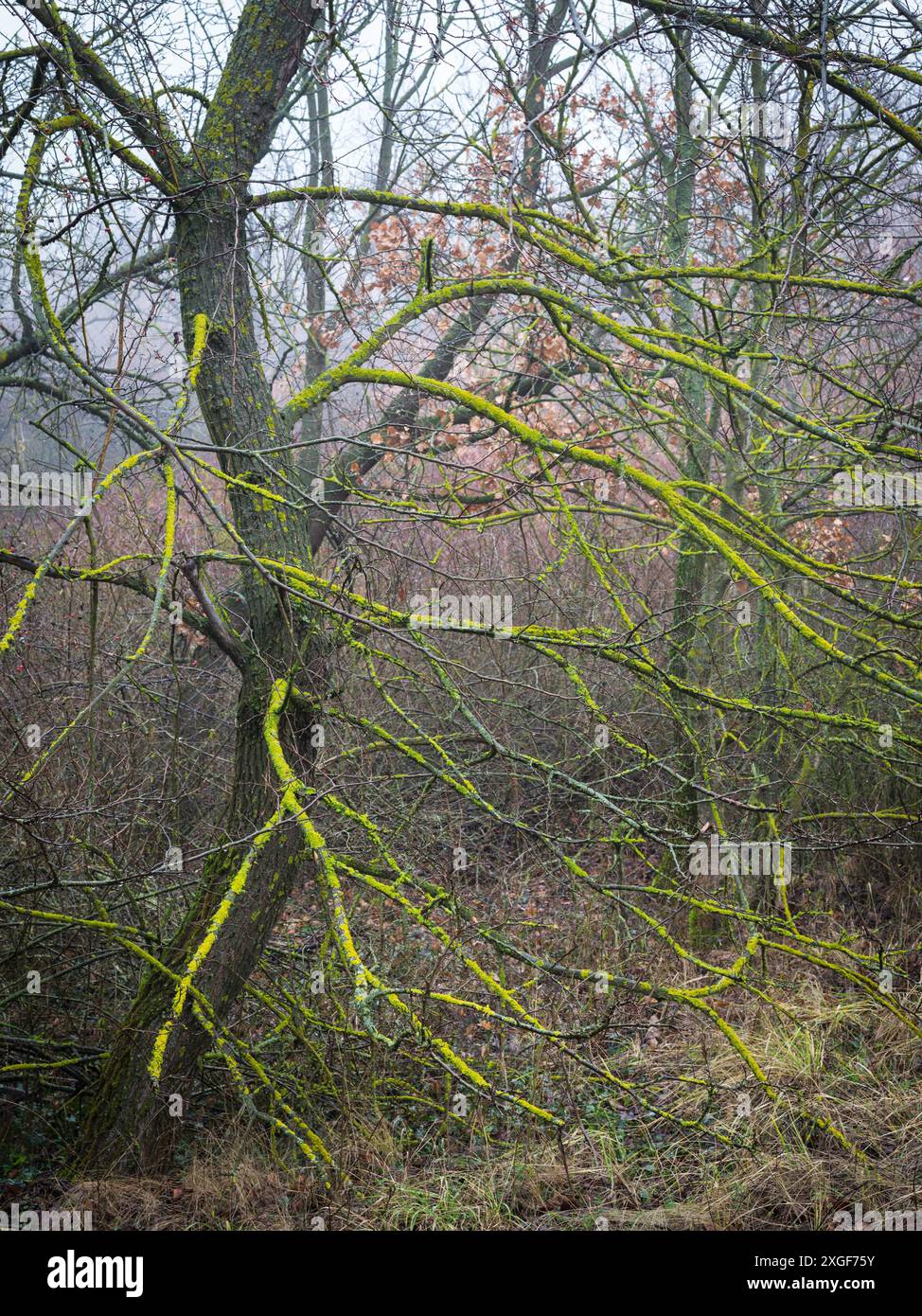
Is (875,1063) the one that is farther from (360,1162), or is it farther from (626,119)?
(626,119)

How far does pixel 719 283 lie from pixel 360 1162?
602 centimetres

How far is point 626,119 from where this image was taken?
267 inches

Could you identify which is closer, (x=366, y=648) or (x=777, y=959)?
(x=366, y=648)

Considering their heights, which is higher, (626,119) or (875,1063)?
(626,119)

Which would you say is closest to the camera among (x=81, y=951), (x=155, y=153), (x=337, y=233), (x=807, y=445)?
(x=155, y=153)

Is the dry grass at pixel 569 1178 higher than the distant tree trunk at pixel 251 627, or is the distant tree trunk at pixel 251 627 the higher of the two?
the distant tree trunk at pixel 251 627

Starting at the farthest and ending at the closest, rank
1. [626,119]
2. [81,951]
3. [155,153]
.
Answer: [626,119] < [81,951] < [155,153]

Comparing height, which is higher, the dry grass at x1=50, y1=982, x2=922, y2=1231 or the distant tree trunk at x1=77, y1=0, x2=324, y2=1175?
the distant tree trunk at x1=77, y1=0, x2=324, y2=1175

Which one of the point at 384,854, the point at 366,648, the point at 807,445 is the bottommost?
the point at 384,854

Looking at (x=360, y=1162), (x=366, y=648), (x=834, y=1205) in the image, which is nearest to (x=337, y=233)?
(x=366, y=648)

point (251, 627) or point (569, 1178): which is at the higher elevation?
point (251, 627)

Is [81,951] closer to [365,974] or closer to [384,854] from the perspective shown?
[384,854]
